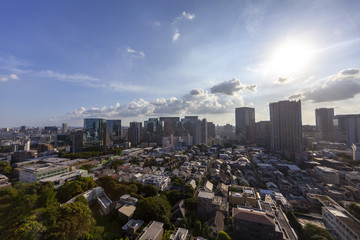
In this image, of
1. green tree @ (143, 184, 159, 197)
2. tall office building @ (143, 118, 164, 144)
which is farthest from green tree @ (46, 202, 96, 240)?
tall office building @ (143, 118, 164, 144)

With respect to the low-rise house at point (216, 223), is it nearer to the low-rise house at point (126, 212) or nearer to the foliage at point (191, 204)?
the foliage at point (191, 204)

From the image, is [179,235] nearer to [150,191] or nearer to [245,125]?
[150,191]

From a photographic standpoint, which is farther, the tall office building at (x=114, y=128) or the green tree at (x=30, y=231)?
the tall office building at (x=114, y=128)

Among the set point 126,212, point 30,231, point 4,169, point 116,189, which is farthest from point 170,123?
point 30,231

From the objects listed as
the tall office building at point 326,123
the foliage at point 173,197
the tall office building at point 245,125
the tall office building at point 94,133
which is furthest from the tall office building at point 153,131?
the tall office building at point 326,123

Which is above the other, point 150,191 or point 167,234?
point 150,191
